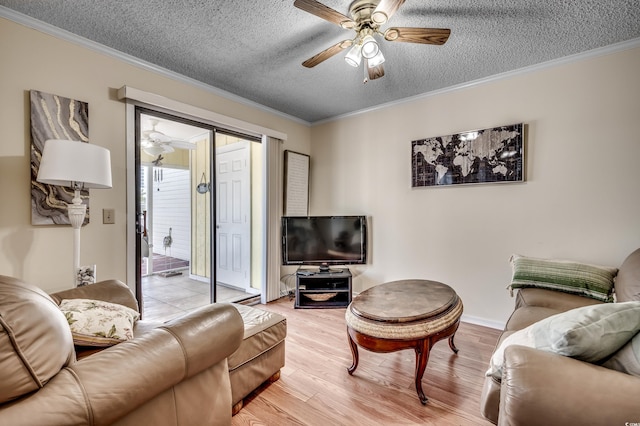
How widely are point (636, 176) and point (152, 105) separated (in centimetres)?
394

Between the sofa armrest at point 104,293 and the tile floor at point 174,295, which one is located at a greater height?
the sofa armrest at point 104,293

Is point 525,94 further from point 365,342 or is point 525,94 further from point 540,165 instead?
point 365,342

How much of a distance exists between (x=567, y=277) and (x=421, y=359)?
1.32 meters

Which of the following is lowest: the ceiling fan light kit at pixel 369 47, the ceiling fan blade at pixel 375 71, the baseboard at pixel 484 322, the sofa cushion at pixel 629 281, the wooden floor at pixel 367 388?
the wooden floor at pixel 367 388

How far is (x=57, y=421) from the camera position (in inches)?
29.6

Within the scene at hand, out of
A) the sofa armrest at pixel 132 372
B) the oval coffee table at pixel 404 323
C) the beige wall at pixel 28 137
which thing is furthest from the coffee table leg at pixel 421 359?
the beige wall at pixel 28 137

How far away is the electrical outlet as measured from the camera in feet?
7.38

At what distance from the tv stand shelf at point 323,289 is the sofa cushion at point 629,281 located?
7.24ft

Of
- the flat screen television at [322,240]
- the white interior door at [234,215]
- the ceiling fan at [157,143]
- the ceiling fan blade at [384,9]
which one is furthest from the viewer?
the white interior door at [234,215]

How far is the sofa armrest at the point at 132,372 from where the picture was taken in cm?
76

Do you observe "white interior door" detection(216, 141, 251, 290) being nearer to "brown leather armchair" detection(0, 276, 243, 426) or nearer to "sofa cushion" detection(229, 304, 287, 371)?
"sofa cushion" detection(229, 304, 287, 371)

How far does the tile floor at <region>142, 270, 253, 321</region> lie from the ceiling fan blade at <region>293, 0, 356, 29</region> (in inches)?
117

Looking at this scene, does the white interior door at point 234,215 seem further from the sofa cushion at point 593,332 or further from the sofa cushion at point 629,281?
the sofa cushion at point 629,281

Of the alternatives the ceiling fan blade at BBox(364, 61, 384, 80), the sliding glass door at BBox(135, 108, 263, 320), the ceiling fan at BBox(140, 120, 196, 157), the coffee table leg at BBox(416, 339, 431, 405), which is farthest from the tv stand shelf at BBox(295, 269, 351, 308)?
the ceiling fan blade at BBox(364, 61, 384, 80)
